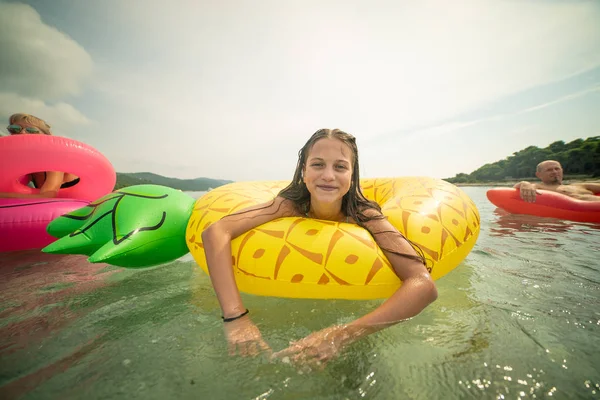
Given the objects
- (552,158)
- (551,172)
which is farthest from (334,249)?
(552,158)

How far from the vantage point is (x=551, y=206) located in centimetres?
487

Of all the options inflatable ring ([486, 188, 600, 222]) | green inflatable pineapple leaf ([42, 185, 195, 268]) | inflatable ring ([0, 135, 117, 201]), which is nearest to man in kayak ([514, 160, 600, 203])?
inflatable ring ([486, 188, 600, 222])

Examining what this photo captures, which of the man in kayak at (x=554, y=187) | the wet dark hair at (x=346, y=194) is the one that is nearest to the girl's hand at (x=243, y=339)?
the wet dark hair at (x=346, y=194)

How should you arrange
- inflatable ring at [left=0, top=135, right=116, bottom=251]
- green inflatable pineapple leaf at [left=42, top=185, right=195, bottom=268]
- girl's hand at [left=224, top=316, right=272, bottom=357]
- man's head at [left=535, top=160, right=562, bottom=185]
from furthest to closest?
1. man's head at [left=535, top=160, right=562, bottom=185]
2. inflatable ring at [left=0, top=135, right=116, bottom=251]
3. green inflatable pineapple leaf at [left=42, top=185, right=195, bottom=268]
4. girl's hand at [left=224, top=316, right=272, bottom=357]

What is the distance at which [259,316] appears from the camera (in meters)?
1.64

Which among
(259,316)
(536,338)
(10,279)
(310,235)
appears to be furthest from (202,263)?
(536,338)

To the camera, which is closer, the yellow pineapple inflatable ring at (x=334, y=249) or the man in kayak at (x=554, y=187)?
the yellow pineapple inflatable ring at (x=334, y=249)

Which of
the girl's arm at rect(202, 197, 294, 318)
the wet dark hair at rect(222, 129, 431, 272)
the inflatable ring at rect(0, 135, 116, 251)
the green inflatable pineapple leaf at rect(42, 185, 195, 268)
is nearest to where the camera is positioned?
the girl's arm at rect(202, 197, 294, 318)

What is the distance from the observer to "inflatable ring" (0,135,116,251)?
116 inches

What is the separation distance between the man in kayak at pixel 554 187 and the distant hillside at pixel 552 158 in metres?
32.9

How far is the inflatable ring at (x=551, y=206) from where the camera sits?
448 cm

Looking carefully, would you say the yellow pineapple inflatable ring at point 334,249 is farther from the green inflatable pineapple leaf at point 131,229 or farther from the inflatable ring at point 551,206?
the inflatable ring at point 551,206

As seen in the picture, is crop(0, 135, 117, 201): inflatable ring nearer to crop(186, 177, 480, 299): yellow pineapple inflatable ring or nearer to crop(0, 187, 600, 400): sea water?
crop(0, 187, 600, 400): sea water

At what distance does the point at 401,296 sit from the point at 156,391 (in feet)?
3.92
